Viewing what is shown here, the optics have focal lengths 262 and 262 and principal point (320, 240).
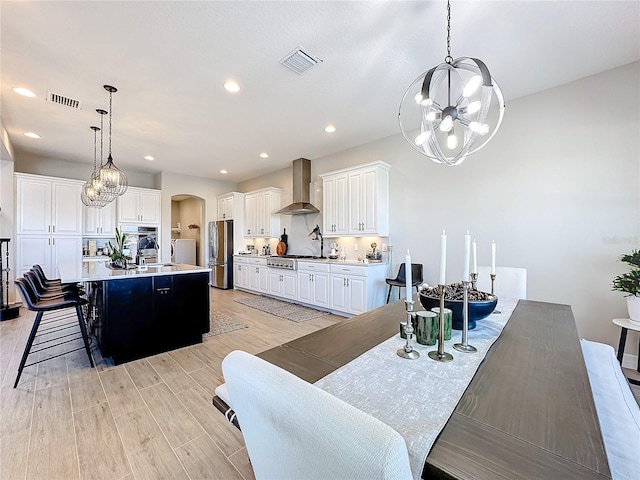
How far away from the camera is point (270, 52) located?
2379 mm

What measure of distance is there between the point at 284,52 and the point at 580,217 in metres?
3.49

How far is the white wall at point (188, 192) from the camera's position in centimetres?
654

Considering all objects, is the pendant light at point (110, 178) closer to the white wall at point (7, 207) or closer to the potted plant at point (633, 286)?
the white wall at point (7, 207)

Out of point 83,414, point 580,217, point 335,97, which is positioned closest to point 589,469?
point 83,414

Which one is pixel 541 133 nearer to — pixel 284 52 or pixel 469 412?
pixel 284 52

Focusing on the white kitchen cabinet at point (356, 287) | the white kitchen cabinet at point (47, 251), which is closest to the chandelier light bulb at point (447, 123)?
the white kitchen cabinet at point (356, 287)

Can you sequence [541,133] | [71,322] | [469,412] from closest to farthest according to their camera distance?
[469,412]
[541,133]
[71,322]

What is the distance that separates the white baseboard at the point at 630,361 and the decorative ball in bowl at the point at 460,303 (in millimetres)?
2491

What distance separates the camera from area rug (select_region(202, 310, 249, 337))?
3590mm

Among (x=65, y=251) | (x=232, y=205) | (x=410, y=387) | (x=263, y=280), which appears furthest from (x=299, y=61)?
(x=65, y=251)

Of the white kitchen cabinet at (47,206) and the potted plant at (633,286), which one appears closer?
the potted plant at (633,286)

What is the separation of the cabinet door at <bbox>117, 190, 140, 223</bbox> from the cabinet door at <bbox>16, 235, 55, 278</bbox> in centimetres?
128

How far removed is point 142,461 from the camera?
1.52 metres

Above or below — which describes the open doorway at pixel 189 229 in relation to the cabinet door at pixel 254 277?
above
